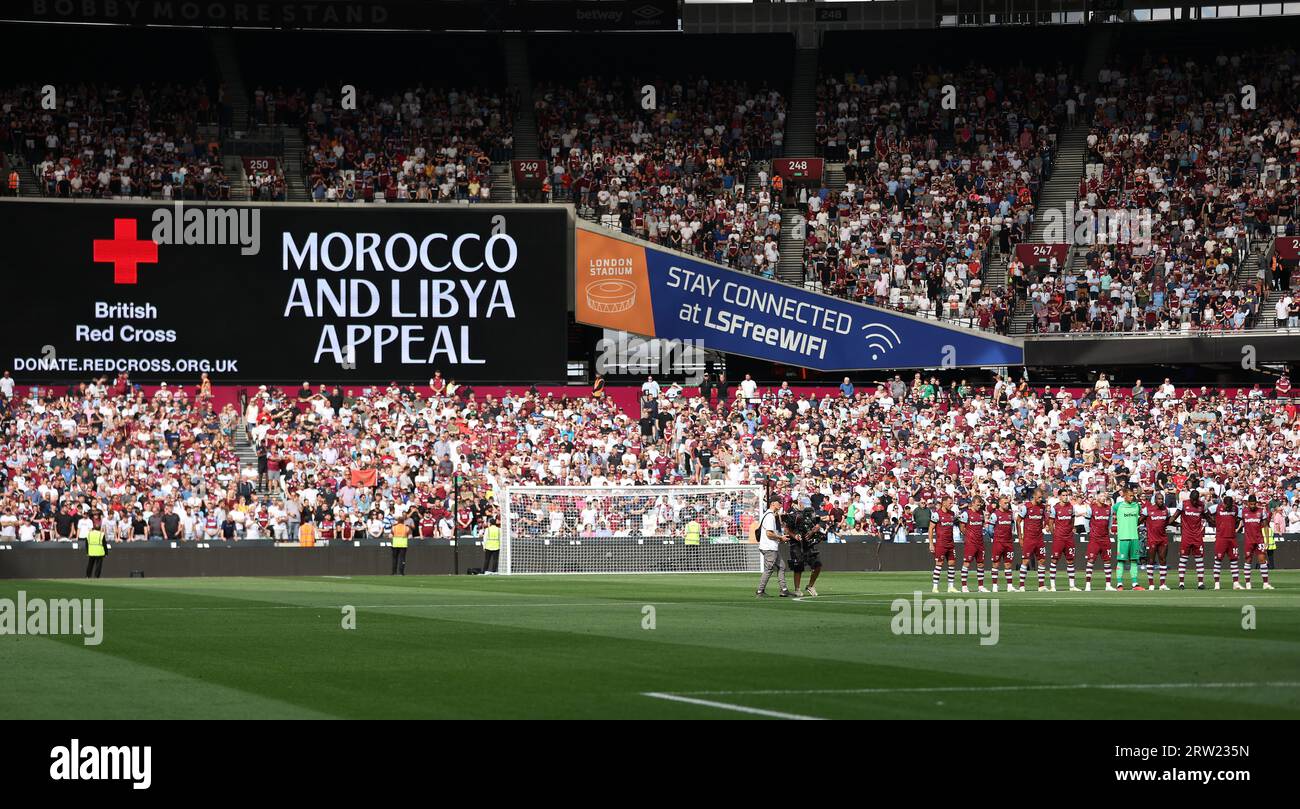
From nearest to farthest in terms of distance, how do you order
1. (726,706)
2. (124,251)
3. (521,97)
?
(726,706) → (124,251) → (521,97)

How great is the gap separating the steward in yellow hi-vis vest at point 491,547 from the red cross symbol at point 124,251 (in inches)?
596

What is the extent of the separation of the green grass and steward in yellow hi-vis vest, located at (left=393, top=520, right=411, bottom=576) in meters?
14.2

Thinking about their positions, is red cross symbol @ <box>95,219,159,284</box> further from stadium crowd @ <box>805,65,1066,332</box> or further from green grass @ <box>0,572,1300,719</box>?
green grass @ <box>0,572,1300,719</box>

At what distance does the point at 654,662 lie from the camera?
15930 mm

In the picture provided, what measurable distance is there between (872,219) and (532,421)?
13944 millimetres

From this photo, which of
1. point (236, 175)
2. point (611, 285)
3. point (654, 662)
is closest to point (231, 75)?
point (236, 175)

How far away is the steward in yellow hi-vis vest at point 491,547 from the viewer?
42156 millimetres

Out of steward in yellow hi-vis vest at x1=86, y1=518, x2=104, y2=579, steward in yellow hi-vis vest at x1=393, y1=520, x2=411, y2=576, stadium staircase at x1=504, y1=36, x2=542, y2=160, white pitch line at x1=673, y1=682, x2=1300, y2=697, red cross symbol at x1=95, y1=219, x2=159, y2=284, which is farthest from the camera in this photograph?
stadium staircase at x1=504, y1=36, x2=542, y2=160

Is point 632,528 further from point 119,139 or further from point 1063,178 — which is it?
point 119,139

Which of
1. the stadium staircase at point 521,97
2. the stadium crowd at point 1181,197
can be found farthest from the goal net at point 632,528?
the stadium staircase at point 521,97

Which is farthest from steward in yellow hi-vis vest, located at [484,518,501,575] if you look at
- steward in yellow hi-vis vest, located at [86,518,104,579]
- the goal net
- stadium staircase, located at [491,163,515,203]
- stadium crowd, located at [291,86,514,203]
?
stadium staircase, located at [491,163,515,203]

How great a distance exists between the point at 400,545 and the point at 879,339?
18.4m

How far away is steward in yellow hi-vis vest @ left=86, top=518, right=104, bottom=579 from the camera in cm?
3834

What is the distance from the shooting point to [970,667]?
15023 millimetres
